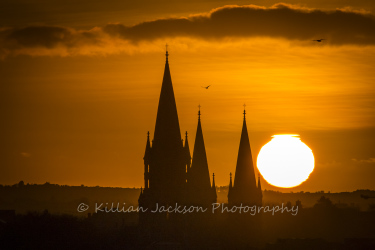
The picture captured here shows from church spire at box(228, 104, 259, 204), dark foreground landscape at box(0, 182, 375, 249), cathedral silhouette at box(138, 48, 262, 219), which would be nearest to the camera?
cathedral silhouette at box(138, 48, 262, 219)

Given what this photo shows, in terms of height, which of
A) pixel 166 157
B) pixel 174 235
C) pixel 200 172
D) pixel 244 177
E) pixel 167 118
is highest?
pixel 167 118

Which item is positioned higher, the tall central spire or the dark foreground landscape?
the tall central spire

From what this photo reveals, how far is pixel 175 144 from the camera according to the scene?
113 m

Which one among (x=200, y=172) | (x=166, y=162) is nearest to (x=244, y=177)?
(x=200, y=172)

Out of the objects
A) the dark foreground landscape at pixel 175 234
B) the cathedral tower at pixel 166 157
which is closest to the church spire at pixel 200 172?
the dark foreground landscape at pixel 175 234

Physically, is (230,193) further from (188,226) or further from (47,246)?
(47,246)

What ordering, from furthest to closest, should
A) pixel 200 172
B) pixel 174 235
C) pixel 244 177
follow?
pixel 244 177
pixel 200 172
pixel 174 235

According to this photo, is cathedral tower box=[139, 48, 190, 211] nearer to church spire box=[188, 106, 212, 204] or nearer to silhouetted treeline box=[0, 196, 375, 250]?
silhouetted treeline box=[0, 196, 375, 250]

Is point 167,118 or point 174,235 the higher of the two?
point 167,118

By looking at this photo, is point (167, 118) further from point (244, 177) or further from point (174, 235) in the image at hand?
point (244, 177)

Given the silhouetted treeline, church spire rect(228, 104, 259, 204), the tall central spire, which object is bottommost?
the silhouetted treeline

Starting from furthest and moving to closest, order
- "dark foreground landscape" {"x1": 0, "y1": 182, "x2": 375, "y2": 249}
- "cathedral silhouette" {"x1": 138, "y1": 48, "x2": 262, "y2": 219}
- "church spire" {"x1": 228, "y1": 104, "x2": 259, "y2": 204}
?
"church spire" {"x1": 228, "y1": 104, "x2": 259, "y2": 204} < "dark foreground landscape" {"x1": 0, "y1": 182, "x2": 375, "y2": 249} < "cathedral silhouette" {"x1": 138, "y1": 48, "x2": 262, "y2": 219}

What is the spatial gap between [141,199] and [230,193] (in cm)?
1283

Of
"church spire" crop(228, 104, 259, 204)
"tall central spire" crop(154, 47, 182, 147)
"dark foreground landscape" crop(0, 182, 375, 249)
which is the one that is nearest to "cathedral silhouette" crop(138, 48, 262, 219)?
"tall central spire" crop(154, 47, 182, 147)
